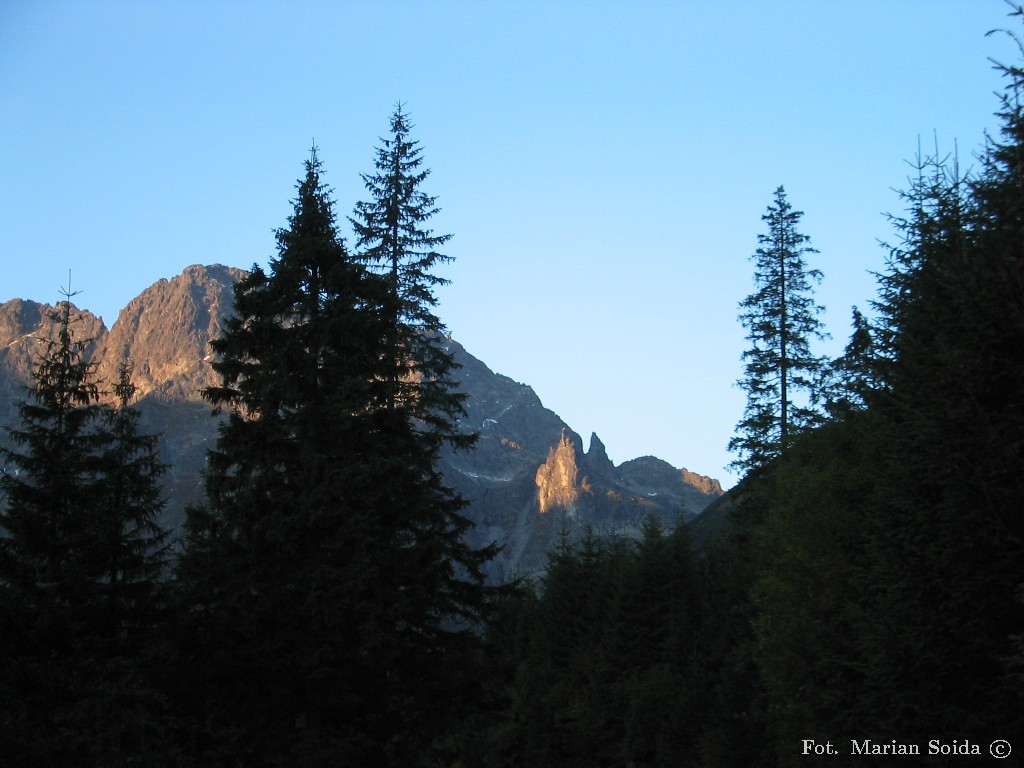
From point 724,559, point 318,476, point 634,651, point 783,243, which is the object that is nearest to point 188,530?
point 318,476

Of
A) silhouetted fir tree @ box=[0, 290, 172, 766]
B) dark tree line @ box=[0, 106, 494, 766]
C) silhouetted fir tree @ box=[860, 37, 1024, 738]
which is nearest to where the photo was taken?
silhouetted fir tree @ box=[860, 37, 1024, 738]

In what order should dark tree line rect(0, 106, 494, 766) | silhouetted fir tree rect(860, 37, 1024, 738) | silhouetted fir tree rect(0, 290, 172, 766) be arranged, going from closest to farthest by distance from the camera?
1. silhouetted fir tree rect(860, 37, 1024, 738)
2. silhouetted fir tree rect(0, 290, 172, 766)
3. dark tree line rect(0, 106, 494, 766)

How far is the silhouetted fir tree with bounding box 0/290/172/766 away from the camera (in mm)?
17219

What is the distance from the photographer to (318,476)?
70.3 ft

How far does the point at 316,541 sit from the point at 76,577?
4.66 meters

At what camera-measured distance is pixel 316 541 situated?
21625 mm

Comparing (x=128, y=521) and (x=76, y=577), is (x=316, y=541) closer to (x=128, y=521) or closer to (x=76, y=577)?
(x=128, y=521)

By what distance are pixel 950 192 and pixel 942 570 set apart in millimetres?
6435

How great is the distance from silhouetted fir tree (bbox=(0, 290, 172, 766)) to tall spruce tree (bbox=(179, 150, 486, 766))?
4.26 feet

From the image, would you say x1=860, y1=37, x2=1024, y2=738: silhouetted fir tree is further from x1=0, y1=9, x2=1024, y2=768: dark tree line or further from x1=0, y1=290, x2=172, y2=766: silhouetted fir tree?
x1=0, y1=290, x2=172, y2=766: silhouetted fir tree

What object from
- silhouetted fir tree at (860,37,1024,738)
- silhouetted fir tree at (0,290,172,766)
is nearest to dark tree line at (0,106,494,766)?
silhouetted fir tree at (0,290,172,766)

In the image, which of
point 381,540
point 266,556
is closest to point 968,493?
point 381,540

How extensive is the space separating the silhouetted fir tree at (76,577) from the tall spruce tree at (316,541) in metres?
1.30

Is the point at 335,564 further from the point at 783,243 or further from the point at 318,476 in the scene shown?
the point at 783,243
